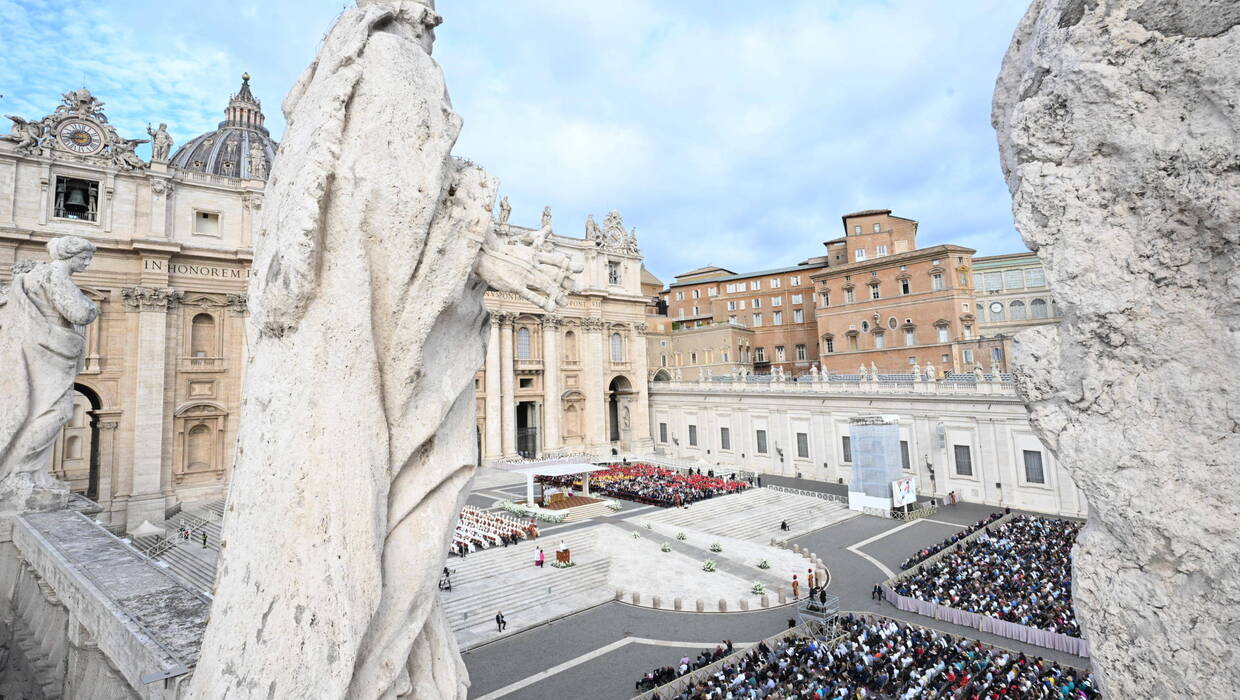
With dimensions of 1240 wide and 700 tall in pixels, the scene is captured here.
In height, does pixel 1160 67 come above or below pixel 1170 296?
above

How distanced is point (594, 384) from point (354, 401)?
40157mm

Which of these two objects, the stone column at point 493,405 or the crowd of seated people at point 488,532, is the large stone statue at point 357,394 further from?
the stone column at point 493,405

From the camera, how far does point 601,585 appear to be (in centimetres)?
1783

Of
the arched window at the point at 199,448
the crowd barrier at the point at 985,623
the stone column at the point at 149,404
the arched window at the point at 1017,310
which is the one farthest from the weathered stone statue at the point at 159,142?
the arched window at the point at 1017,310

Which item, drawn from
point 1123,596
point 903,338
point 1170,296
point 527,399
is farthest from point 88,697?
point 903,338

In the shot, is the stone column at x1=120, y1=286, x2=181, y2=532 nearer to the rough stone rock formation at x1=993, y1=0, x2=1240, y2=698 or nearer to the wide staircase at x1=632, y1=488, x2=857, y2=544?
the wide staircase at x1=632, y1=488, x2=857, y2=544

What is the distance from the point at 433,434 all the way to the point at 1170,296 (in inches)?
116

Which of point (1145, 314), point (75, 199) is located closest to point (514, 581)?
point (1145, 314)

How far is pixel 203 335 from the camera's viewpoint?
29438 millimetres

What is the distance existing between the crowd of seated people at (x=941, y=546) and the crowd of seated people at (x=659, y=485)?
10.2m

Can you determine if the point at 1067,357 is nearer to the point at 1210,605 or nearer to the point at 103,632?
the point at 1210,605

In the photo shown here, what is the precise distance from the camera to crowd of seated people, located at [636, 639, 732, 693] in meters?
11.3

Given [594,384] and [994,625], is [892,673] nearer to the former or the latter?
[994,625]

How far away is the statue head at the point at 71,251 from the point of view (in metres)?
6.81
